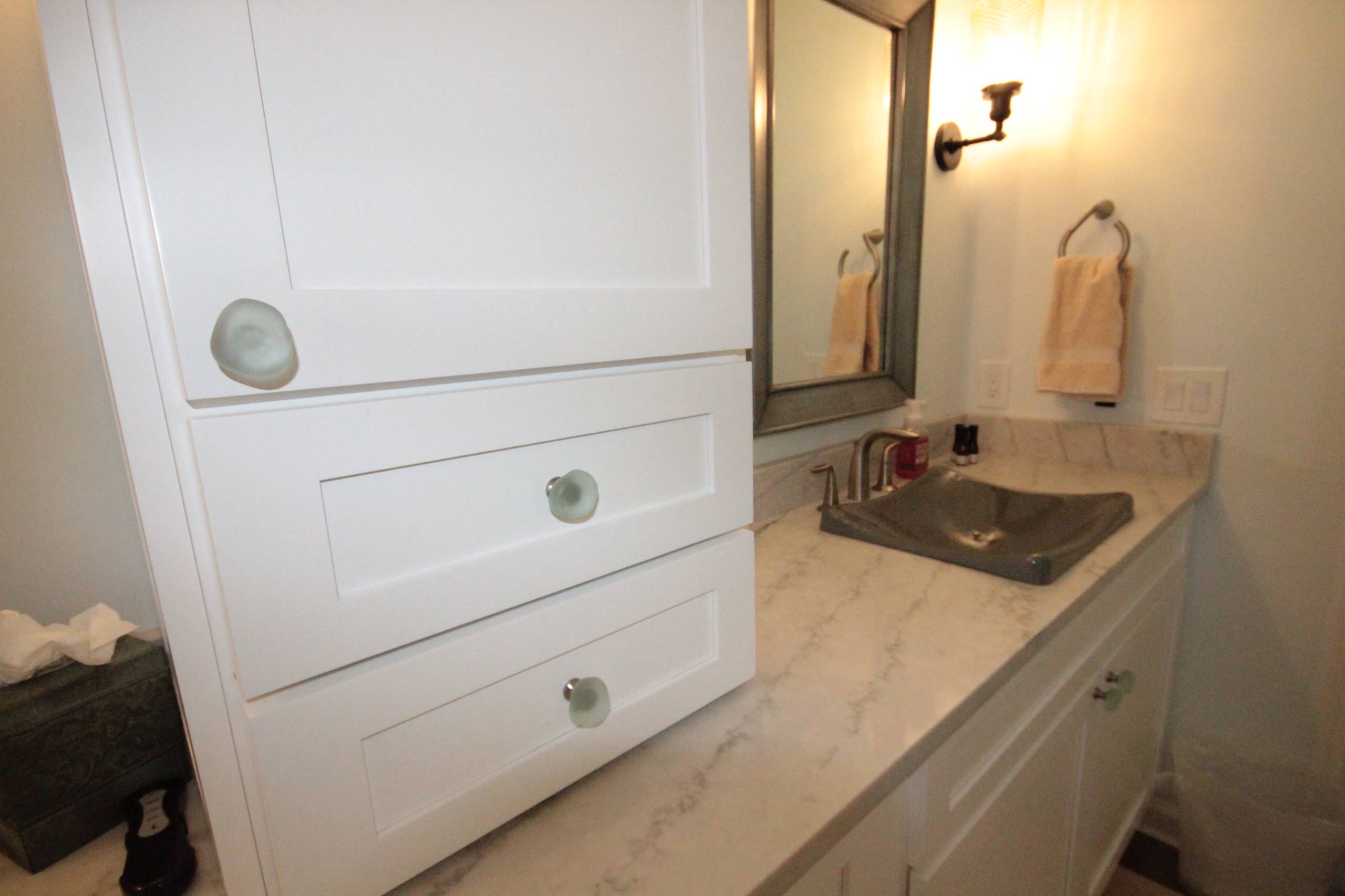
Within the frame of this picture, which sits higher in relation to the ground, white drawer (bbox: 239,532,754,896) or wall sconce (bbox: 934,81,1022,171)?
wall sconce (bbox: 934,81,1022,171)

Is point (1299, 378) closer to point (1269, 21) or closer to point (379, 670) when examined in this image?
point (1269, 21)

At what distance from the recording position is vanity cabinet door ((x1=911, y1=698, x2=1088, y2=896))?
68 centimetres

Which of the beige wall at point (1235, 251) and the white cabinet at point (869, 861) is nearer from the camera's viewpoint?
the white cabinet at point (869, 861)

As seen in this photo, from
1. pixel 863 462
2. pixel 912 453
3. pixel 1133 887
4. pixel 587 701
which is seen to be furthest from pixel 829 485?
pixel 1133 887

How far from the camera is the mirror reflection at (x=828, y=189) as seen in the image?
3.69 feet

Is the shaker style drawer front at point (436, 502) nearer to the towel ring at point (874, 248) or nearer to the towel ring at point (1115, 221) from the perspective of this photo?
the towel ring at point (874, 248)

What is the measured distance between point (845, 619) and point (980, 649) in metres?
0.16

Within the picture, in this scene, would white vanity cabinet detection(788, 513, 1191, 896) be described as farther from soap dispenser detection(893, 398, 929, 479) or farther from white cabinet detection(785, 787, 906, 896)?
soap dispenser detection(893, 398, 929, 479)

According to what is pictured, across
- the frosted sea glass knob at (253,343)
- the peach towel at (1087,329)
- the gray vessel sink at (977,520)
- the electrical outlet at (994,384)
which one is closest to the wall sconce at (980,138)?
the peach towel at (1087,329)

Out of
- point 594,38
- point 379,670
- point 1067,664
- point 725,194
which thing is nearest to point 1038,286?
point 1067,664

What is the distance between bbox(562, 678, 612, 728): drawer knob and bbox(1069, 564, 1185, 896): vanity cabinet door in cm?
88

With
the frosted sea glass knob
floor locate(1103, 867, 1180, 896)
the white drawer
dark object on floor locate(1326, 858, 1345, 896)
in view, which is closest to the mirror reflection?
the white drawer

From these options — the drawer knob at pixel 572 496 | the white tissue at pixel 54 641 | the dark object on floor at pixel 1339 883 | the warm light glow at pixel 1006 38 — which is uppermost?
the warm light glow at pixel 1006 38

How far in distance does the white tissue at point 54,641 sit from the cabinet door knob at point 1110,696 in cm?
126
